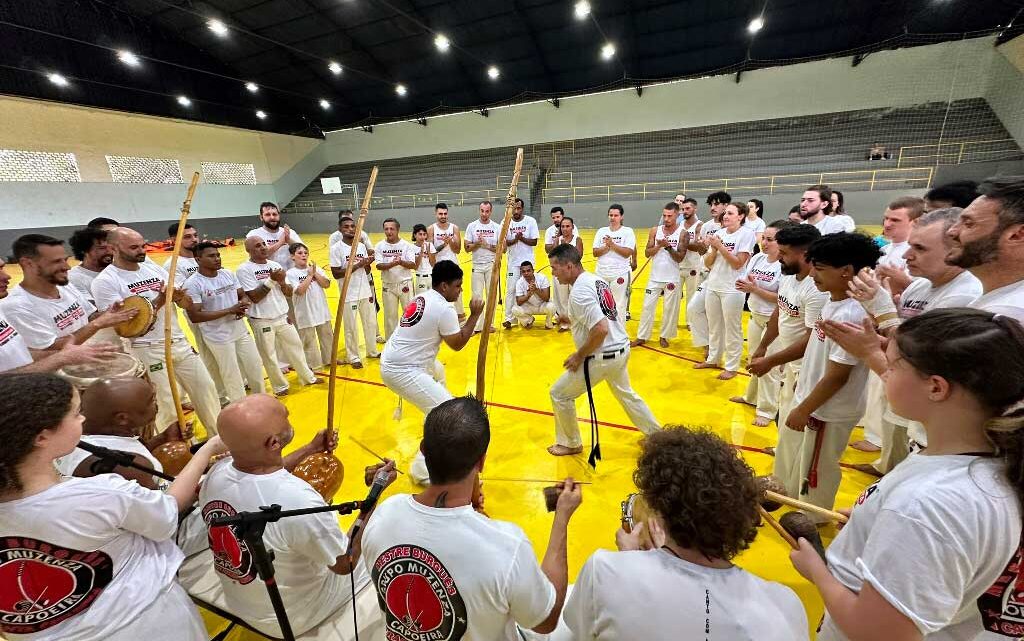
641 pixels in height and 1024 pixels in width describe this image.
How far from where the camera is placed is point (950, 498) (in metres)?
1.15

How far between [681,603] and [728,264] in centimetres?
549

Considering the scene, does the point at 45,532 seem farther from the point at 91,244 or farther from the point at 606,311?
the point at 91,244

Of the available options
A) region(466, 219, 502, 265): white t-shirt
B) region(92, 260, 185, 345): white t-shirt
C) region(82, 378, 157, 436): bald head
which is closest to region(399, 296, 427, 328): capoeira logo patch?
region(82, 378, 157, 436): bald head

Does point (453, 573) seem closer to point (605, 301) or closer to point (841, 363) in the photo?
point (841, 363)

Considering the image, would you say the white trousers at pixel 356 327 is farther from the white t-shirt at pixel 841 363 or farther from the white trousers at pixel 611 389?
the white t-shirt at pixel 841 363

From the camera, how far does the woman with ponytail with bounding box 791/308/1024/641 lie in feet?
3.72

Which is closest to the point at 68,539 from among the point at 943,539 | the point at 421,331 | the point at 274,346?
the point at 421,331

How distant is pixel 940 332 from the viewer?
1.29m

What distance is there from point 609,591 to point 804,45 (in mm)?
23964

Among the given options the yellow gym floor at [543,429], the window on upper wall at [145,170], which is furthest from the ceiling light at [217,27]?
the yellow gym floor at [543,429]

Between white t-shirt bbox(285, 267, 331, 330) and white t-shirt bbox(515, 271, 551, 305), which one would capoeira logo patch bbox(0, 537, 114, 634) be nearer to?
white t-shirt bbox(285, 267, 331, 330)

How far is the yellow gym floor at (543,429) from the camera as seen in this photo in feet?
11.1

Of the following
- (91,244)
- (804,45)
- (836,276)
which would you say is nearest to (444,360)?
(91,244)

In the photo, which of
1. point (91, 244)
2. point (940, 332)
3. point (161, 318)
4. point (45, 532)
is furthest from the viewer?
point (161, 318)
